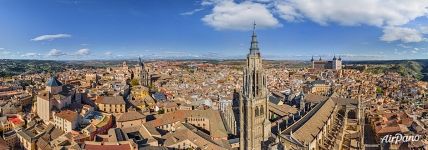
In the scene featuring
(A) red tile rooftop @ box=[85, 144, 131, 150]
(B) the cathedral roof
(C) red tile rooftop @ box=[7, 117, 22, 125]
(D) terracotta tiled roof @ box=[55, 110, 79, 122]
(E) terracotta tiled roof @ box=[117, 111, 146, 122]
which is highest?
(B) the cathedral roof

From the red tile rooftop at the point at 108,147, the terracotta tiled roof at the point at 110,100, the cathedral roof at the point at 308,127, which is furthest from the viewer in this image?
the terracotta tiled roof at the point at 110,100

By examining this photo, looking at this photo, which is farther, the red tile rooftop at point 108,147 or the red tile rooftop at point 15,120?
the red tile rooftop at point 15,120

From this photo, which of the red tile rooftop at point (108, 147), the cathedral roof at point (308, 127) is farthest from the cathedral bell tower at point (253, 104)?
the red tile rooftop at point (108, 147)

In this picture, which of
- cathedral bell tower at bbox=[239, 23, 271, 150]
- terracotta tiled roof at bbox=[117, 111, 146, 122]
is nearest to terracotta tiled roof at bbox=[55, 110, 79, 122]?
terracotta tiled roof at bbox=[117, 111, 146, 122]

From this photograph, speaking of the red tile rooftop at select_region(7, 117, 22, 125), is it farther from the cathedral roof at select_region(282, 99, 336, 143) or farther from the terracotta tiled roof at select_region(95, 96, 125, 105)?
the cathedral roof at select_region(282, 99, 336, 143)

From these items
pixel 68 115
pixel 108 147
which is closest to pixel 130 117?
pixel 68 115

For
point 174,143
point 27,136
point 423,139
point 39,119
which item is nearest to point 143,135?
point 174,143

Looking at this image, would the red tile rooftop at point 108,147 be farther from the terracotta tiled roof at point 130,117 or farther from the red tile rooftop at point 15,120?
the red tile rooftop at point 15,120

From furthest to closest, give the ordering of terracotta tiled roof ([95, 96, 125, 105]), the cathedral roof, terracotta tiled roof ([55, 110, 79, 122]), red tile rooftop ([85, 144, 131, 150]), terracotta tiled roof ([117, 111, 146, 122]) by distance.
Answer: terracotta tiled roof ([95, 96, 125, 105]) → terracotta tiled roof ([117, 111, 146, 122]) → terracotta tiled roof ([55, 110, 79, 122]) → red tile rooftop ([85, 144, 131, 150]) → the cathedral roof

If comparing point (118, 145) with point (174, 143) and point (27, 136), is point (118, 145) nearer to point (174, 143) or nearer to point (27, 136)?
point (174, 143)
